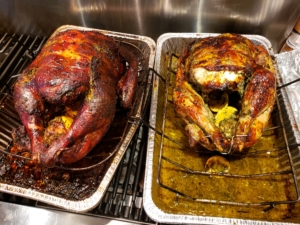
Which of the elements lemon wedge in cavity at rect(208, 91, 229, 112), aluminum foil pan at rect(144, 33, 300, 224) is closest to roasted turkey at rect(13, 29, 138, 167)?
aluminum foil pan at rect(144, 33, 300, 224)

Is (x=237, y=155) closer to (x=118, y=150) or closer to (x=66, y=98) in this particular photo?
(x=118, y=150)

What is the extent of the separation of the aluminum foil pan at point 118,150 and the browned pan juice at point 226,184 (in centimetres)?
17

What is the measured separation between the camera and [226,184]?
155 centimetres

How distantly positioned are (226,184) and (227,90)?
552mm

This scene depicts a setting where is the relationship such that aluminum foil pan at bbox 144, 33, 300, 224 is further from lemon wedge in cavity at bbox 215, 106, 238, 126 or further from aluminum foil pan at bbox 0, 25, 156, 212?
lemon wedge in cavity at bbox 215, 106, 238, 126

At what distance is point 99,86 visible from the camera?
1.37 meters

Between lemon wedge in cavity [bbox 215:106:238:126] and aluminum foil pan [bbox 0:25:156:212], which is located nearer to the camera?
aluminum foil pan [bbox 0:25:156:212]

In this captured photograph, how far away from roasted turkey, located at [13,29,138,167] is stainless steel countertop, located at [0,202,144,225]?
374 millimetres

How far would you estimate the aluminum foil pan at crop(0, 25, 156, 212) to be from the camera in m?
1.34

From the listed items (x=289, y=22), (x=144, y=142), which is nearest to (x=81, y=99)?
(x=144, y=142)

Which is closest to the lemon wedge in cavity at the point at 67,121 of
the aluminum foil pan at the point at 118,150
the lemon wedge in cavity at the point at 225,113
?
the aluminum foil pan at the point at 118,150

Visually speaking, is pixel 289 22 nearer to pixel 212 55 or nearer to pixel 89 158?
pixel 212 55

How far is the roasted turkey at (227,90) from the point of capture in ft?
4.53

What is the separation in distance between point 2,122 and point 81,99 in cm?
76
